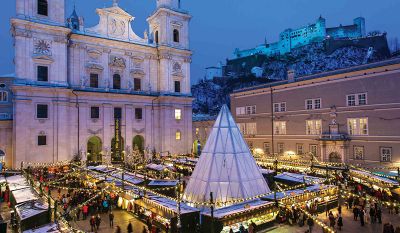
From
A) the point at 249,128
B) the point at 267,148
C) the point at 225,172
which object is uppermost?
the point at 249,128

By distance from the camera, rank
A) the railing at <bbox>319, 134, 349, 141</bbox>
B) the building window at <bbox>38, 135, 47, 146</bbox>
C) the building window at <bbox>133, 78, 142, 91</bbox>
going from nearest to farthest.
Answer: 1. the railing at <bbox>319, 134, 349, 141</bbox>
2. the building window at <bbox>38, 135, 47, 146</bbox>
3. the building window at <bbox>133, 78, 142, 91</bbox>

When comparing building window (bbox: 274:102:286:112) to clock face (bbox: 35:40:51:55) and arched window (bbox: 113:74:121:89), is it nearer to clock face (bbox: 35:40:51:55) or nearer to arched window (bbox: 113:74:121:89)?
arched window (bbox: 113:74:121:89)

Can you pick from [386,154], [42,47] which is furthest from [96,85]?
[386,154]

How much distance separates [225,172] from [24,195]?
12.8 m

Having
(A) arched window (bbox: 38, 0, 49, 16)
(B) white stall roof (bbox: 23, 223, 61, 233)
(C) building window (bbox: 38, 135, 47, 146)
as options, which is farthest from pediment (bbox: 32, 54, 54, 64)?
(B) white stall roof (bbox: 23, 223, 61, 233)

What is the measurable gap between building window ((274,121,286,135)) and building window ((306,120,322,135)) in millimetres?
3499

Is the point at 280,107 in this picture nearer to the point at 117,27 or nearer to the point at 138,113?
the point at 138,113

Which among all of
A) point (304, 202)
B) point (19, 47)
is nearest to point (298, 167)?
A: point (304, 202)

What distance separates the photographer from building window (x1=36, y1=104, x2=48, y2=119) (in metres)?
33.3

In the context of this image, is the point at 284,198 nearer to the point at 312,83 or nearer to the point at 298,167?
the point at 298,167

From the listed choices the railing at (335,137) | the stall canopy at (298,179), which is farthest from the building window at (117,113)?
the railing at (335,137)

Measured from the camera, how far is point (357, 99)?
3075 centimetres

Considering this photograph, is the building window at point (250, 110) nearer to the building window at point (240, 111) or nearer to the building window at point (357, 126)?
the building window at point (240, 111)

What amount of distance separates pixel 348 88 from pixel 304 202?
18.7 m
